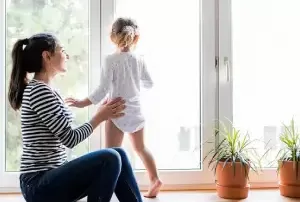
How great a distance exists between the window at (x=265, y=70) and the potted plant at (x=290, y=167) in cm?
20

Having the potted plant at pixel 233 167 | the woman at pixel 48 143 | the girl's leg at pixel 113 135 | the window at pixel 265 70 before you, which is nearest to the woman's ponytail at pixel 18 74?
the woman at pixel 48 143

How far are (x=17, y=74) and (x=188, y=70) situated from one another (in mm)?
1053

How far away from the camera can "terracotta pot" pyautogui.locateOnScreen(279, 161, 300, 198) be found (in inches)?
93.3

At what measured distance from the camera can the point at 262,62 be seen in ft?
8.59

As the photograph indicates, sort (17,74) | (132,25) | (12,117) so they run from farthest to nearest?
(12,117), (132,25), (17,74)

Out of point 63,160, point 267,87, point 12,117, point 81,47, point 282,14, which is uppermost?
point 282,14

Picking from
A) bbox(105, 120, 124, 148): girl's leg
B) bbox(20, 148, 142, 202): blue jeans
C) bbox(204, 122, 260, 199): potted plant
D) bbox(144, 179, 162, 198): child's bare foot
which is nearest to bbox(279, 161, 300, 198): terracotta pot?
bbox(204, 122, 260, 199): potted plant

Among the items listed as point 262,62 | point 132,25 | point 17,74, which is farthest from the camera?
point 262,62

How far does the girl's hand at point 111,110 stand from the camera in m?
1.96

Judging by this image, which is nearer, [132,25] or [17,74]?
[17,74]

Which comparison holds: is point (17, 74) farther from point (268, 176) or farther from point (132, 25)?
point (268, 176)

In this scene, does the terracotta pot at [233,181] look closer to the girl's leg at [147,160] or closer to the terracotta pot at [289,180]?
the terracotta pot at [289,180]

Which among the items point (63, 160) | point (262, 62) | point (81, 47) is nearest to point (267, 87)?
point (262, 62)

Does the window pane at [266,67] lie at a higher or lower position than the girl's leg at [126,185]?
higher
